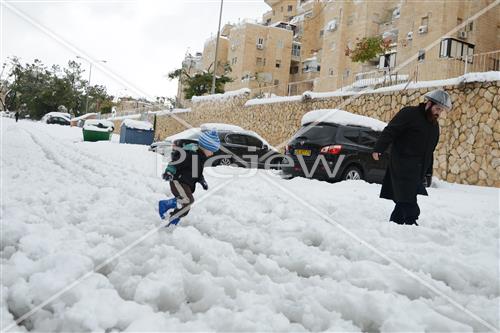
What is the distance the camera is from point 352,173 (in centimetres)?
1045

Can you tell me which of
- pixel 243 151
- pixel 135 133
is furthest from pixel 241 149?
pixel 135 133

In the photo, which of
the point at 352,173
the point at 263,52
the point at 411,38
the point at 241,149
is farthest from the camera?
the point at 263,52

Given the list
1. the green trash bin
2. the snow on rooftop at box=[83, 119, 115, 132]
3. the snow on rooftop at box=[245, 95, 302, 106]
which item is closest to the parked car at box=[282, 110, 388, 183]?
the snow on rooftop at box=[245, 95, 302, 106]

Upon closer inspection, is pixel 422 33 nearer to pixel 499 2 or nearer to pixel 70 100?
pixel 499 2

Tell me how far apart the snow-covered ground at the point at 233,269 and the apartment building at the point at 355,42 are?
1139cm

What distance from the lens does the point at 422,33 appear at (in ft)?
96.8

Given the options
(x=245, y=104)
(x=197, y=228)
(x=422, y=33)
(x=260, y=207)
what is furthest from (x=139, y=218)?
(x=422, y=33)

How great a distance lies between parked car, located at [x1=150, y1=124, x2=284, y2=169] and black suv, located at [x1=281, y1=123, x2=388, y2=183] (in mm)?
3377

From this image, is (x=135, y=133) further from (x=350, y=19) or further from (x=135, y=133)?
Answer: (x=350, y=19)

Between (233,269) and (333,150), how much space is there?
7.17 m

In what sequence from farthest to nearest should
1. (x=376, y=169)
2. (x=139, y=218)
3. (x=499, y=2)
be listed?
(x=499, y=2) < (x=376, y=169) < (x=139, y=218)

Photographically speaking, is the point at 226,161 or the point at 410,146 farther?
the point at 226,161

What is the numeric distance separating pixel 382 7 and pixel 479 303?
4055cm

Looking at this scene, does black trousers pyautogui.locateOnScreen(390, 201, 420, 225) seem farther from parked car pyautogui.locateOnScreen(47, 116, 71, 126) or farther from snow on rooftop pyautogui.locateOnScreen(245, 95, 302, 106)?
parked car pyautogui.locateOnScreen(47, 116, 71, 126)
